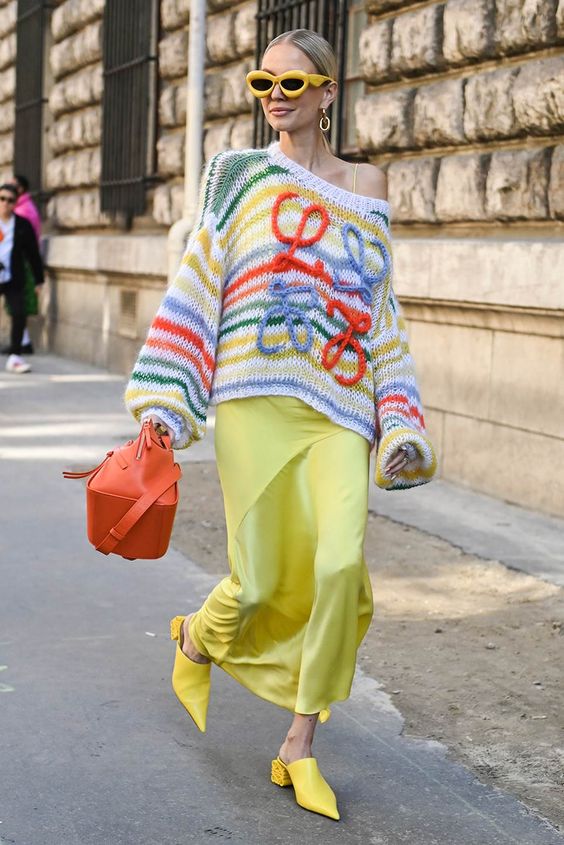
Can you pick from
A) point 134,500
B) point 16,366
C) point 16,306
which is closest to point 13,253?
point 16,306

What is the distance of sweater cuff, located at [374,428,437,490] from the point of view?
366 cm

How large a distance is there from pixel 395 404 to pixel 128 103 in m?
10.5

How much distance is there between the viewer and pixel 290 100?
3.64m

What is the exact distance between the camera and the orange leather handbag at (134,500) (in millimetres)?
3486

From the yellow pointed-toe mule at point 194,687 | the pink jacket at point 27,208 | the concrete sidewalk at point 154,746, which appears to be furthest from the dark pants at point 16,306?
the yellow pointed-toe mule at point 194,687

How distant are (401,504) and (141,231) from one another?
6.82 metres

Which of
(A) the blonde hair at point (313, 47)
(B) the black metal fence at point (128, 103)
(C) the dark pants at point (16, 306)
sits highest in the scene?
(B) the black metal fence at point (128, 103)

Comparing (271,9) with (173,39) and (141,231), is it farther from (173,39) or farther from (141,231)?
(141,231)

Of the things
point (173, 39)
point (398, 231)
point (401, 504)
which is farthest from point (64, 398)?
point (401, 504)

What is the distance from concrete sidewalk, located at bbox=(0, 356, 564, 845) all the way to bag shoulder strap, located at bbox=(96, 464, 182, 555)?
0.59 metres

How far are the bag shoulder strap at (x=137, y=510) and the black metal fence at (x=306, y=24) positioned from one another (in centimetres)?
632

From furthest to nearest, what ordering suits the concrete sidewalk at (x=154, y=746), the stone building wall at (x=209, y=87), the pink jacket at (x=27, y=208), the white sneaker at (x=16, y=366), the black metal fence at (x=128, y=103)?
the pink jacket at (x=27, y=208)
the white sneaker at (x=16, y=366)
the black metal fence at (x=128, y=103)
the stone building wall at (x=209, y=87)
the concrete sidewalk at (x=154, y=746)

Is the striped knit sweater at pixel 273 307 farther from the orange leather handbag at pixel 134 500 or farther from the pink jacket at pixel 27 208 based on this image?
the pink jacket at pixel 27 208

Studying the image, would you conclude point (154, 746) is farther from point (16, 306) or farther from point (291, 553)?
point (16, 306)
